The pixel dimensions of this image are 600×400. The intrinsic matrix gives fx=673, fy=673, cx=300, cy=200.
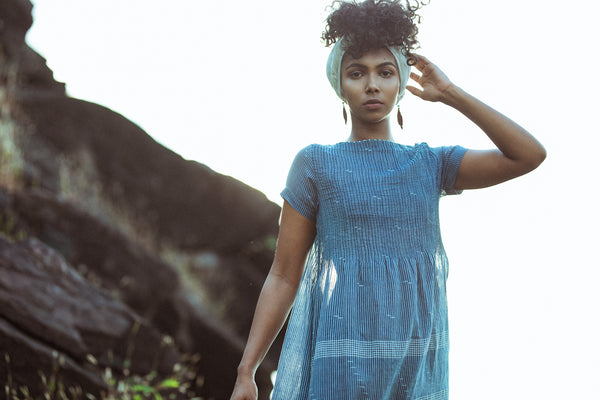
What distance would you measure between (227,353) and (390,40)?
4.33 m

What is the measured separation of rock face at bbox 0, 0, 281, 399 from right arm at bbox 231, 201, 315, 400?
239 cm

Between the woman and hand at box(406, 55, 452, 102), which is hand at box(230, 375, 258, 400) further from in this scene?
hand at box(406, 55, 452, 102)

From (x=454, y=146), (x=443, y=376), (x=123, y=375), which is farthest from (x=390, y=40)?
(x=123, y=375)

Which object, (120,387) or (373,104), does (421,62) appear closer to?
(373,104)

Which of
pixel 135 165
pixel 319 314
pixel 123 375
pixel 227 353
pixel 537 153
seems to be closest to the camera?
pixel 537 153

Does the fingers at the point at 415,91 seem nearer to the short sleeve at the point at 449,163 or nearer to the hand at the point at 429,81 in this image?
the hand at the point at 429,81

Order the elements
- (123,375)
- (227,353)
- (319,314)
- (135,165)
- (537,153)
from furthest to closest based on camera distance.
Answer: (135,165) → (227,353) → (123,375) → (319,314) → (537,153)

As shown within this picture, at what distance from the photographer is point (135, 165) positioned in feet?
24.4

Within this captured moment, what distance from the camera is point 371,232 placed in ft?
6.79

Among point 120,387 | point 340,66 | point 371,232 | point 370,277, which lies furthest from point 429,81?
point 120,387

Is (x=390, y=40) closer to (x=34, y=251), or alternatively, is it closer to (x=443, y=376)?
(x=443, y=376)

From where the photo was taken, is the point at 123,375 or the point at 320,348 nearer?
the point at 320,348

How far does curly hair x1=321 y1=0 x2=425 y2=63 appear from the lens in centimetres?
214

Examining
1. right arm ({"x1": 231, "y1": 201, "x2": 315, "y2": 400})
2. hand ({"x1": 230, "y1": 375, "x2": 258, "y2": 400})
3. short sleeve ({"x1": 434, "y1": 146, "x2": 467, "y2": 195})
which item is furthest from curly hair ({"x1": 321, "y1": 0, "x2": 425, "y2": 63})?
hand ({"x1": 230, "y1": 375, "x2": 258, "y2": 400})
